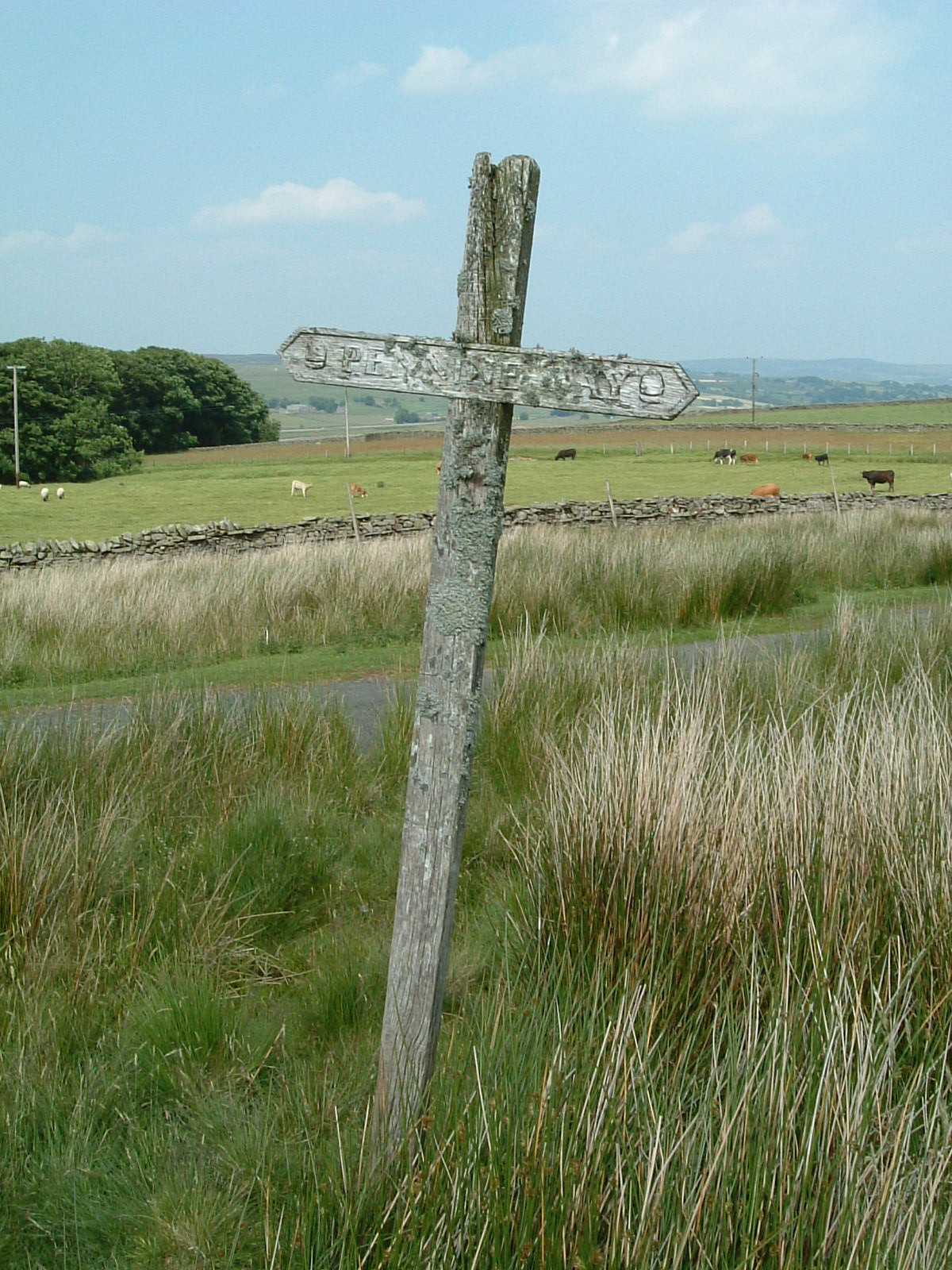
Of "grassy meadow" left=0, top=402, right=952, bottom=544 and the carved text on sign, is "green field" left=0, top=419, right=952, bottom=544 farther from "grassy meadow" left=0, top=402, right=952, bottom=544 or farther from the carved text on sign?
the carved text on sign

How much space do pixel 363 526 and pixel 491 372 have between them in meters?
23.7

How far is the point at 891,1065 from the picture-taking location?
282 centimetres

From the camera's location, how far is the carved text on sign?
2939 mm

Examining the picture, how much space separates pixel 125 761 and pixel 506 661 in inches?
108

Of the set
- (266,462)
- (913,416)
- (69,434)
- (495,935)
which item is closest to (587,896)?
(495,935)

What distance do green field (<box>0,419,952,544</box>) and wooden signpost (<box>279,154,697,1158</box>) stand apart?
30215mm

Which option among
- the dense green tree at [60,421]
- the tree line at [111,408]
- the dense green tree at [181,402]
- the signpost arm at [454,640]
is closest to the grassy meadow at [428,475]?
the dense green tree at [60,421]

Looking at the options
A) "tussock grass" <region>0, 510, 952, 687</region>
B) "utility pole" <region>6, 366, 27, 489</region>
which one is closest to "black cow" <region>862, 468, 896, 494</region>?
"tussock grass" <region>0, 510, 952, 687</region>

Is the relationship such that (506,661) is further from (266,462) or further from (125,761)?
(266,462)

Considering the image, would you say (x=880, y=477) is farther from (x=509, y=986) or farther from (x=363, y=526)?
(x=509, y=986)

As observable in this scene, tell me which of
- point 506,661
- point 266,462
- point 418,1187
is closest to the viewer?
point 418,1187

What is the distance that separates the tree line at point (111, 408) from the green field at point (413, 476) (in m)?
3.51

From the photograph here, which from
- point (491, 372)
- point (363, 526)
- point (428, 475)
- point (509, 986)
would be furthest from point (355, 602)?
point (428, 475)

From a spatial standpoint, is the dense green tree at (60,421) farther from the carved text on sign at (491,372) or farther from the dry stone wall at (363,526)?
the carved text on sign at (491,372)
